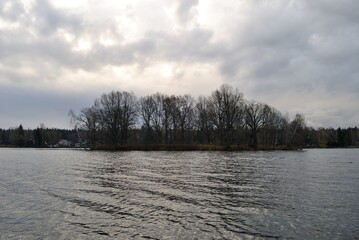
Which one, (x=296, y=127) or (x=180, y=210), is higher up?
(x=296, y=127)

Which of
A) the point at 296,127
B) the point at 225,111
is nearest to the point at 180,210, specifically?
the point at 225,111

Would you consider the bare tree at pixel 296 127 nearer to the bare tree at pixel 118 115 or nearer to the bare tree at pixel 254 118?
the bare tree at pixel 254 118

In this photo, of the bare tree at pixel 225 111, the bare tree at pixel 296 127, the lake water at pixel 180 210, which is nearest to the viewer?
the lake water at pixel 180 210

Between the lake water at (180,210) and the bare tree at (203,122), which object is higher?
the bare tree at (203,122)

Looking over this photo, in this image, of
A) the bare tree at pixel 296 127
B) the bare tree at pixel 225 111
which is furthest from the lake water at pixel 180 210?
the bare tree at pixel 296 127

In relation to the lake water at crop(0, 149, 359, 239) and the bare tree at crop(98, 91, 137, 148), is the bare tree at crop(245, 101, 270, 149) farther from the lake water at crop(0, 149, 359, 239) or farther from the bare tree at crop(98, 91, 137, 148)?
the lake water at crop(0, 149, 359, 239)

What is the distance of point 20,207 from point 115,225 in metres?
7.22

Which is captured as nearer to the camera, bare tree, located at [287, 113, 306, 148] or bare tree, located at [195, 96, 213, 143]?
bare tree, located at [195, 96, 213, 143]

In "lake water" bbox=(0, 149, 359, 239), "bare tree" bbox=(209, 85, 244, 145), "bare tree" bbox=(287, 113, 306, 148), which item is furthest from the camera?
"bare tree" bbox=(287, 113, 306, 148)

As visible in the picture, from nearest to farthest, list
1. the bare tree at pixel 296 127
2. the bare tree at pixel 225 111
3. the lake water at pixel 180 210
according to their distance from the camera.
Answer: the lake water at pixel 180 210
the bare tree at pixel 225 111
the bare tree at pixel 296 127

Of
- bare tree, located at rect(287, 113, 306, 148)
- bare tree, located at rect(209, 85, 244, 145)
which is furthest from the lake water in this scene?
bare tree, located at rect(287, 113, 306, 148)

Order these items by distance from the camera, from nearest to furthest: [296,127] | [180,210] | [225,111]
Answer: [180,210], [225,111], [296,127]

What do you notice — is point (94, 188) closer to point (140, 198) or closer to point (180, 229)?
point (140, 198)

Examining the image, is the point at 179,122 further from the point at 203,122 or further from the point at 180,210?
the point at 180,210
